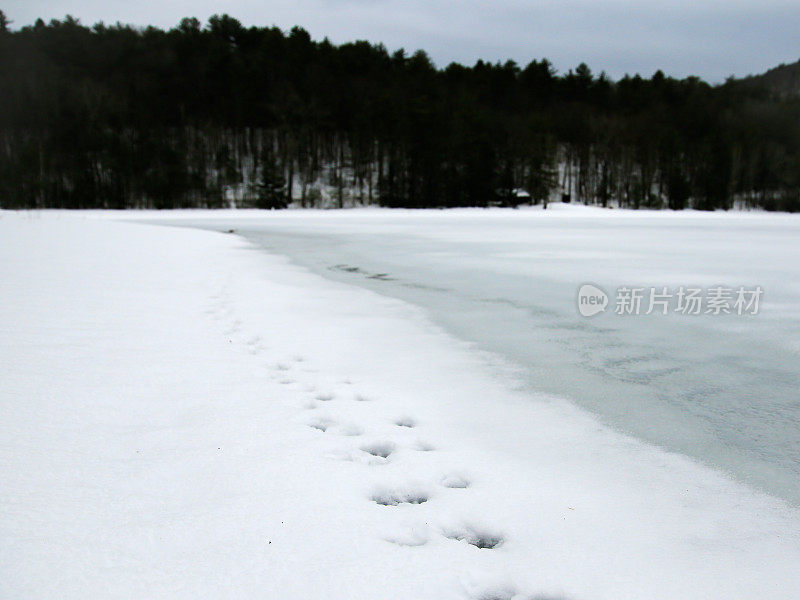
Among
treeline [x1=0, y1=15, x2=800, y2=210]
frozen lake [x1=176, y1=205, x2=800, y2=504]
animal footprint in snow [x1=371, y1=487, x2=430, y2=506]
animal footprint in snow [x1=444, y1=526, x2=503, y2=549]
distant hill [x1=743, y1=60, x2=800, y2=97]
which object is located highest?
distant hill [x1=743, y1=60, x2=800, y2=97]

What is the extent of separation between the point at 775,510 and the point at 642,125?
217 feet

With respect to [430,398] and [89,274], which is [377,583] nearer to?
[430,398]

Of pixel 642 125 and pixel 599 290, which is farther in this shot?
pixel 642 125

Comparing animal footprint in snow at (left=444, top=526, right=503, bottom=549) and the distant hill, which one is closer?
animal footprint in snow at (left=444, top=526, right=503, bottom=549)

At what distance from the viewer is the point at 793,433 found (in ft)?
9.73

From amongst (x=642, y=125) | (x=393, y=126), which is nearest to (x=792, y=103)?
(x=642, y=125)
